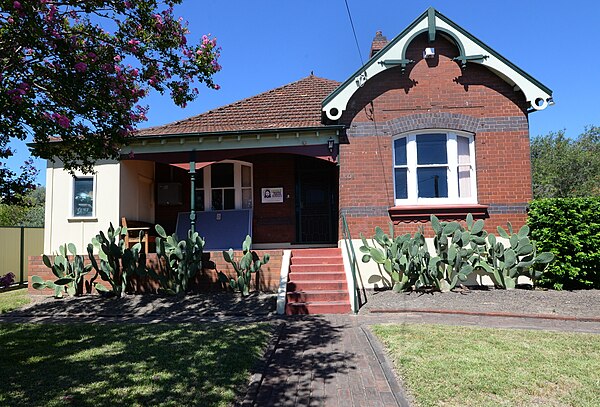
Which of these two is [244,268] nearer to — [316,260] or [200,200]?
[316,260]

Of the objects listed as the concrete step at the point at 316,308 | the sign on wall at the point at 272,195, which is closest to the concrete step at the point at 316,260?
the concrete step at the point at 316,308

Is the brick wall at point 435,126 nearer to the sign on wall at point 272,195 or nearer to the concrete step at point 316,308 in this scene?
the concrete step at point 316,308

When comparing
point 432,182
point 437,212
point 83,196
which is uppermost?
point 432,182

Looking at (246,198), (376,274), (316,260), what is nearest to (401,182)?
(376,274)


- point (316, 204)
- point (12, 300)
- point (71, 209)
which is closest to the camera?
point (12, 300)

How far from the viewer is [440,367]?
192 inches

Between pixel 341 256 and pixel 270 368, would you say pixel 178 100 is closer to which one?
pixel 270 368

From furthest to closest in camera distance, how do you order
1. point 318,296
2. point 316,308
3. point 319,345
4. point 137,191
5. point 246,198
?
point 246,198
point 137,191
point 318,296
point 316,308
point 319,345

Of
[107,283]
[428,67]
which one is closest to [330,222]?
[428,67]

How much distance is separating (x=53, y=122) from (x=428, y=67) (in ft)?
28.6

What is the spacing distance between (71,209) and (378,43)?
10.8 metres

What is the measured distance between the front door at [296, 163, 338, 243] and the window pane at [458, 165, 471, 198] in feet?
11.6

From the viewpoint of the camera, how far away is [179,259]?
9.39 m

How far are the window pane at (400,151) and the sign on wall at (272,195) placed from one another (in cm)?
368
